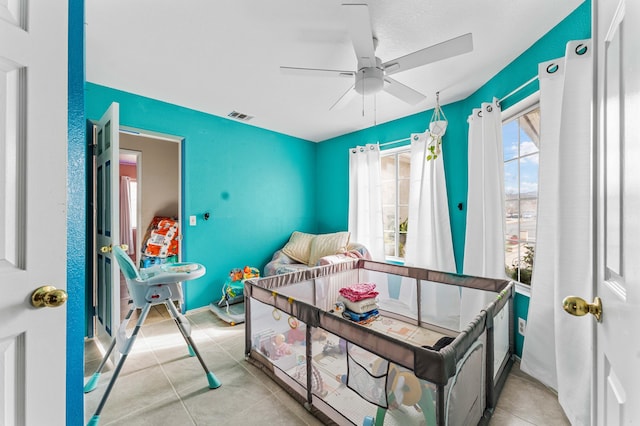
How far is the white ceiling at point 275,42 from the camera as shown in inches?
62.7

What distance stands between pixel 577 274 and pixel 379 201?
2.27 m

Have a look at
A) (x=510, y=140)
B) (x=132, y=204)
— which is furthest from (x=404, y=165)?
(x=132, y=204)

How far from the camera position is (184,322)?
1750 mm

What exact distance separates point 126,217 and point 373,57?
17.0 ft

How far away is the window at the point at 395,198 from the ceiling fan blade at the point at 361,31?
198 cm

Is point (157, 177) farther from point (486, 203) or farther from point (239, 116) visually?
point (486, 203)

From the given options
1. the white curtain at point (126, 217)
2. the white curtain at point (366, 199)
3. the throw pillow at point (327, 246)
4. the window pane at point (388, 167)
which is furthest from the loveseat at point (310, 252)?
Result: the white curtain at point (126, 217)

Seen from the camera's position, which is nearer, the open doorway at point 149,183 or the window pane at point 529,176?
the window pane at point 529,176

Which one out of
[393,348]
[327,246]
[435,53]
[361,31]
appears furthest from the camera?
[327,246]

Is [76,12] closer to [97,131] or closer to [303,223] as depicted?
[97,131]

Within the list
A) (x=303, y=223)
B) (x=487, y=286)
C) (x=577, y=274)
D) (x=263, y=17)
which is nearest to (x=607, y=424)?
(x=577, y=274)

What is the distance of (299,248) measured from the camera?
3.83 metres

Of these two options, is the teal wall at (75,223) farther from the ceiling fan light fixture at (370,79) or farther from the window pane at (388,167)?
the window pane at (388,167)

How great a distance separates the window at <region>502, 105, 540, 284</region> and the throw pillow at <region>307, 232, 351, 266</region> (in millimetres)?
1779
